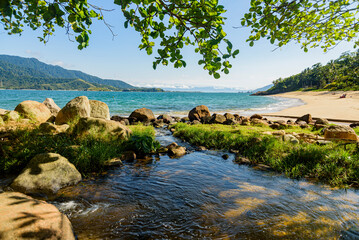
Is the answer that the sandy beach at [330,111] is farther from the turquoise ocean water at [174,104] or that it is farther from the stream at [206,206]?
the stream at [206,206]

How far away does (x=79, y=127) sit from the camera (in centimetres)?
923

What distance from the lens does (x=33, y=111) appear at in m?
13.3

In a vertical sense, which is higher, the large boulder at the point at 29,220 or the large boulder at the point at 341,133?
the large boulder at the point at 341,133

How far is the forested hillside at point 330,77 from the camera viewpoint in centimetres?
562

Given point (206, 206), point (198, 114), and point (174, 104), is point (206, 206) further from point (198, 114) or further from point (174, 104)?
point (174, 104)

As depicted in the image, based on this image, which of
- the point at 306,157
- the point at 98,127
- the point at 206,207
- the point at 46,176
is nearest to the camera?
the point at 206,207

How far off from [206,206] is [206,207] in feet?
0.14


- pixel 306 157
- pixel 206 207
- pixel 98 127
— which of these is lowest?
pixel 206 207

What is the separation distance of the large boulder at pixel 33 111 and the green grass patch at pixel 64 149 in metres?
5.94

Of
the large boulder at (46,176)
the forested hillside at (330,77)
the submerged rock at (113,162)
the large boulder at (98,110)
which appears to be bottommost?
the submerged rock at (113,162)

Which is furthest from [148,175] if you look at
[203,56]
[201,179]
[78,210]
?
[203,56]

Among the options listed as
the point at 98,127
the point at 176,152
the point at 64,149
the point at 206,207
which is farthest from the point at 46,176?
the point at 176,152

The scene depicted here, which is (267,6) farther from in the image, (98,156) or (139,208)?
(98,156)

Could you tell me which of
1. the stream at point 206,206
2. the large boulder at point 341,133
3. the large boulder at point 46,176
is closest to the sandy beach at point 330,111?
the large boulder at point 341,133
